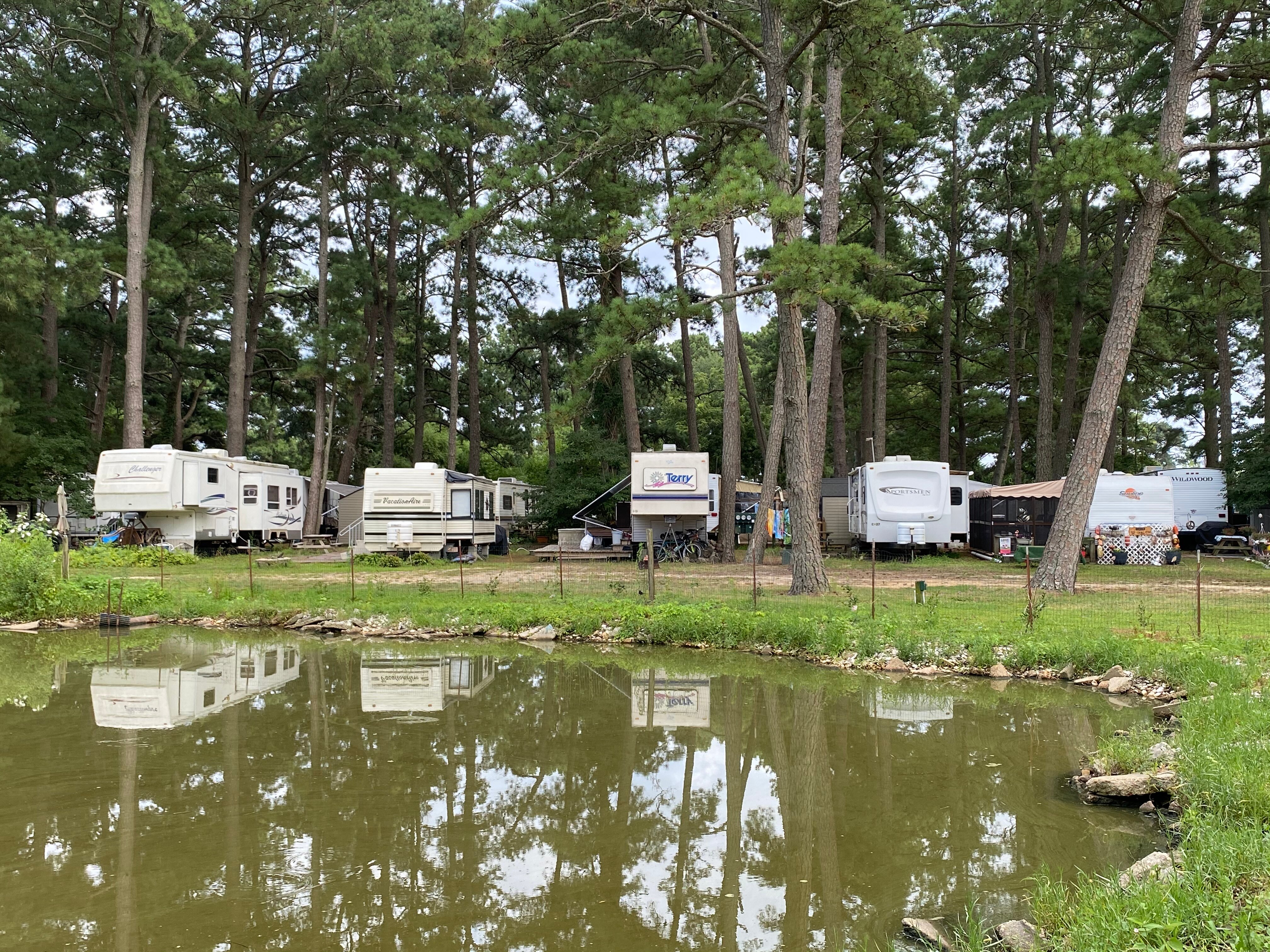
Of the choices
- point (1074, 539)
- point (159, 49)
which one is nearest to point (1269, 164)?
point (1074, 539)

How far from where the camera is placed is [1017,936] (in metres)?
3.36

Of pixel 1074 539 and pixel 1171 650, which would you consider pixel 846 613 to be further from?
pixel 1074 539

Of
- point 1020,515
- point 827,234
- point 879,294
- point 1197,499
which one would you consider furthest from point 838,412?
point 827,234

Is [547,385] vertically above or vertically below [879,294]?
below

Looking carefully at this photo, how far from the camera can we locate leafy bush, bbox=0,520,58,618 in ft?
39.9

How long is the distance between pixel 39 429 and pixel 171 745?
23.0 m

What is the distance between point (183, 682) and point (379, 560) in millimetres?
11230

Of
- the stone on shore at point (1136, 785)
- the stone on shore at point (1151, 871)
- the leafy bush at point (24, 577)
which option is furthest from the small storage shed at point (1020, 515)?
the leafy bush at point (24, 577)

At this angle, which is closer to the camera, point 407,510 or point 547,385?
point 407,510

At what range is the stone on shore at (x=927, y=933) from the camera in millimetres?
3459

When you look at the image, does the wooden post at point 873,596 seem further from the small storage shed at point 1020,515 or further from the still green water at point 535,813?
the small storage shed at point 1020,515

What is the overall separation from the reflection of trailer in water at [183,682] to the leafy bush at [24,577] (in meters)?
2.97

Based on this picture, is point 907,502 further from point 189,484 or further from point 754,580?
point 189,484

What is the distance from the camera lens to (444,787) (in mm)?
5430
